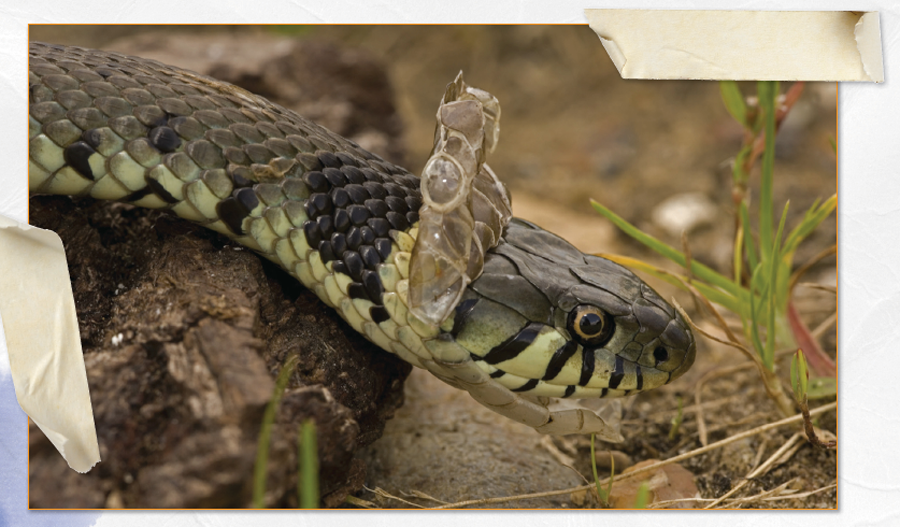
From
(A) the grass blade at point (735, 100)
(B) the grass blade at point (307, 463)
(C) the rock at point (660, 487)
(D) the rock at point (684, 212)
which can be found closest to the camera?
(B) the grass blade at point (307, 463)

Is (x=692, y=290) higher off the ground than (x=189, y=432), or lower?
higher

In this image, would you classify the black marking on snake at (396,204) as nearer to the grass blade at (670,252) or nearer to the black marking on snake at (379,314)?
the black marking on snake at (379,314)

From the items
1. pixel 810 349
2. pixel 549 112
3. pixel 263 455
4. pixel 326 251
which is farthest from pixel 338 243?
pixel 549 112

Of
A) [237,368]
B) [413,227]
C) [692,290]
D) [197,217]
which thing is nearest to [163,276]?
[197,217]

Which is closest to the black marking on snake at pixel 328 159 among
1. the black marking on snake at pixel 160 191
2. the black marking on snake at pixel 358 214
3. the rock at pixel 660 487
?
the black marking on snake at pixel 358 214

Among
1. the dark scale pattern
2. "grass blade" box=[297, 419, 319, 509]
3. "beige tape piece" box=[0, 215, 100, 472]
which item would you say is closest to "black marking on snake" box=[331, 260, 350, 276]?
the dark scale pattern

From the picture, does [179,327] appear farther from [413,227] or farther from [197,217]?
[413,227]
